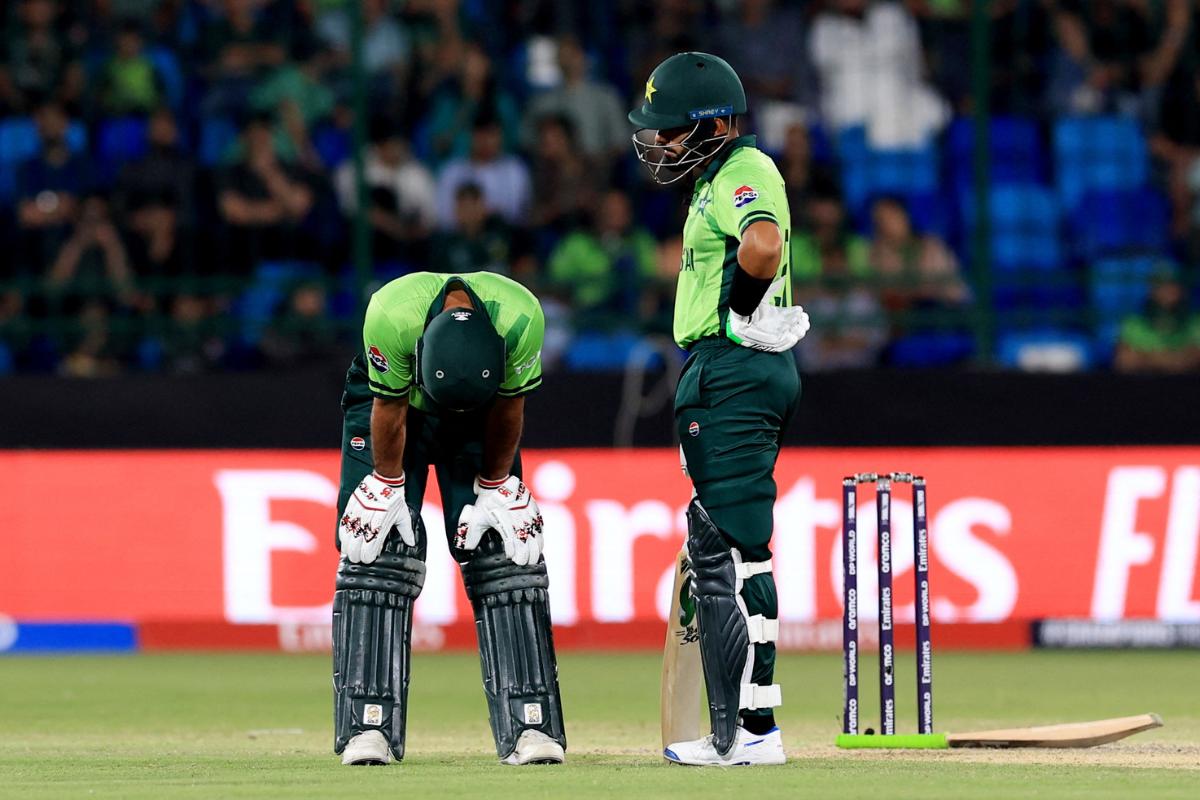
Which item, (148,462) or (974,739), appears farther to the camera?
(148,462)

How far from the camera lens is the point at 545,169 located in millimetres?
13750

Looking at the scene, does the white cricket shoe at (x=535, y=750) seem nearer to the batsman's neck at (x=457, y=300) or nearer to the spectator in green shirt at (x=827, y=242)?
the batsman's neck at (x=457, y=300)

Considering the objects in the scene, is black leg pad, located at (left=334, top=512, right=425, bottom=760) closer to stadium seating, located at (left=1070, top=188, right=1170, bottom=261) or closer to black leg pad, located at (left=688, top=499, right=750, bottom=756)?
black leg pad, located at (left=688, top=499, right=750, bottom=756)

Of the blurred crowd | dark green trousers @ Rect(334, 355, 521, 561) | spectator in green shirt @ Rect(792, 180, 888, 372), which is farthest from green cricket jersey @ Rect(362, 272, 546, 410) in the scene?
spectator in green shirt @ Rect(792, 180, 888, 372)

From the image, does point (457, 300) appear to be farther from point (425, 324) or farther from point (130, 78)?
point (130, 78)

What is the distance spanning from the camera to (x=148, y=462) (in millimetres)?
12594

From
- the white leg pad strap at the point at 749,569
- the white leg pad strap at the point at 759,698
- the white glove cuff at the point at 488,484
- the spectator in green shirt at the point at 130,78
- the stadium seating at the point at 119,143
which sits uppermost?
the spectator in green shirt at the point at 130,78

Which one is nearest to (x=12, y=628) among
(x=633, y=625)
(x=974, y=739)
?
(x=633, y=625)

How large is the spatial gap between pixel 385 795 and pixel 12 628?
7.10 metres

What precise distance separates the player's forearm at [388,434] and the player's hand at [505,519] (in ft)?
0.93

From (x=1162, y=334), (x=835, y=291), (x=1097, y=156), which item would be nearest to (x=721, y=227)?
(x=835, y=291)

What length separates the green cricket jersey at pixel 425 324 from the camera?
6.98 meters

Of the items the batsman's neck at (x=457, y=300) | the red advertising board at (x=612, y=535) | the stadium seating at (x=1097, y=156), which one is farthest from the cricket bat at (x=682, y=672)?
the stadium seating at (x=1097, y=156)

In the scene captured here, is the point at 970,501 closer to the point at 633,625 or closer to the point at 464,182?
the point at 633,625
